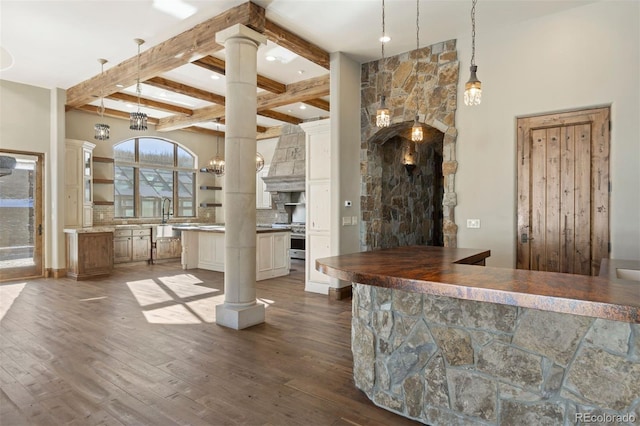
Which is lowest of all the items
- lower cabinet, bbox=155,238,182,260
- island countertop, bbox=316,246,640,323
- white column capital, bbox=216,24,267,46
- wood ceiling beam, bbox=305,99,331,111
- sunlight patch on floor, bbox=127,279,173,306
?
sunlight patch on floor, bbox=127,279,173,306

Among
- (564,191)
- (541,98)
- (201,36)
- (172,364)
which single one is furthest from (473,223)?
(201,36)

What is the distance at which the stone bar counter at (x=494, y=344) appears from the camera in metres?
1.69

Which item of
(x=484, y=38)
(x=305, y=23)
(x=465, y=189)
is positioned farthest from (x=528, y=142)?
(x=305, y=23)

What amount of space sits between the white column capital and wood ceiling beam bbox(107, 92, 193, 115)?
4.03m

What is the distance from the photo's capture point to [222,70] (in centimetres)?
588

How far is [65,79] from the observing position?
21.5 feet

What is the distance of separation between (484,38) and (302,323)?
430cm

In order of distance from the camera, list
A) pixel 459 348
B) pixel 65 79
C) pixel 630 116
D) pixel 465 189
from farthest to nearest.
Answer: pixel 65 79 < pixel 465 189 < pixel 630 116 < pixel 459 348

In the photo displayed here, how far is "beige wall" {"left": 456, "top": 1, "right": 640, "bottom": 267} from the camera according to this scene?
13.0 feet

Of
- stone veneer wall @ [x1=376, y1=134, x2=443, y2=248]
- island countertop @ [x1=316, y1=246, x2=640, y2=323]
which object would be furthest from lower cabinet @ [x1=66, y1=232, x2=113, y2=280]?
island countertop @ [x1=316, y1=246, x2=640, y2=323]

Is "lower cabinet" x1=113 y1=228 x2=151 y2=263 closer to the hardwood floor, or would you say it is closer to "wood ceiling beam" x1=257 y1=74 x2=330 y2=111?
the hardwood floor

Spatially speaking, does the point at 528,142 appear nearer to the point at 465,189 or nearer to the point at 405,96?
the point at 465,189

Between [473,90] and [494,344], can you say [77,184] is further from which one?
[494,344]

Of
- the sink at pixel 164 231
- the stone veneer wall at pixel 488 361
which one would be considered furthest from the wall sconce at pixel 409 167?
the sink at pixel 164 231
